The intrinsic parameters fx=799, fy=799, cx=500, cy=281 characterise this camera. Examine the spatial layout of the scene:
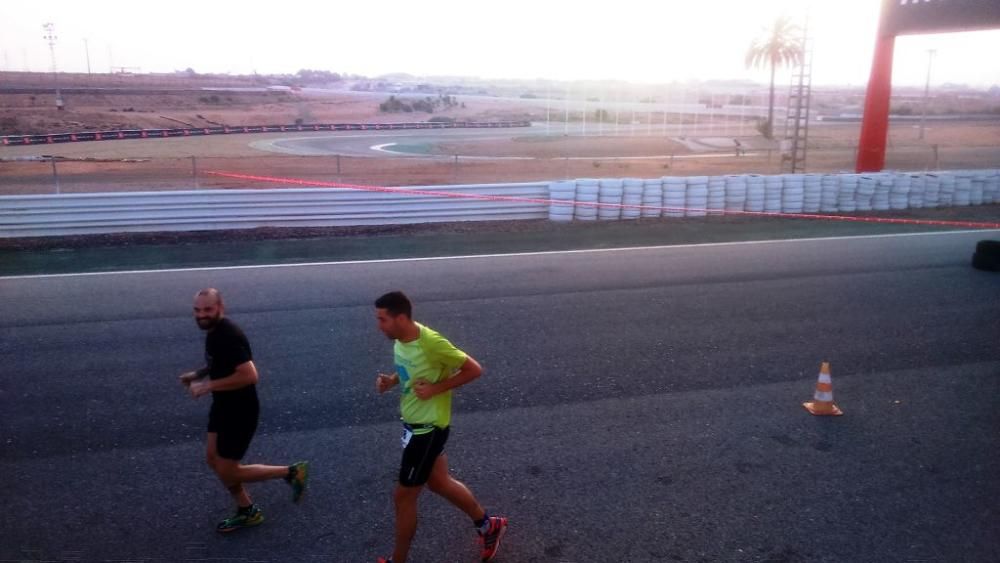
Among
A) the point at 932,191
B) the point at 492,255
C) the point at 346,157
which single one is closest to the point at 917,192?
the point at 932,191

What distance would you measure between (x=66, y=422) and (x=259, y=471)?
8.60ft

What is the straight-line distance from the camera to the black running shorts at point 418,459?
4254 mm

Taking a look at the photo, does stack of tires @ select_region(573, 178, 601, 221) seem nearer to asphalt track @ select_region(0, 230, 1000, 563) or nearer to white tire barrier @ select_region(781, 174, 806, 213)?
white tire barrier @ select_region(781, 174, 806, 213)

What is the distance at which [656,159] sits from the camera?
35969 mm

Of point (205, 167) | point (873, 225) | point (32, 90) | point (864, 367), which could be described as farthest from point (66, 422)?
point (32, 90)

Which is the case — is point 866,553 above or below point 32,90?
below

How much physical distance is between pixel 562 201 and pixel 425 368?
13.6m

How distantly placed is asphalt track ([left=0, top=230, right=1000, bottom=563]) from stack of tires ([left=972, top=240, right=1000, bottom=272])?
127 cm

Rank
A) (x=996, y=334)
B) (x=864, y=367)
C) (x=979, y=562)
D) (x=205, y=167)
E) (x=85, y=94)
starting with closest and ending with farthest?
1. (x=979, y=562)
2. (x=864, y=367)
3. (x=996, y=334)
4. (x=205, y=167)
5. (x=85, y=94)

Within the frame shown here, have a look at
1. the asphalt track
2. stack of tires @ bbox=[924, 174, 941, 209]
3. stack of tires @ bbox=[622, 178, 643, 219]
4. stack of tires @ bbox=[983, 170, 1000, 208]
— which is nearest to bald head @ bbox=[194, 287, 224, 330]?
the asphalt track

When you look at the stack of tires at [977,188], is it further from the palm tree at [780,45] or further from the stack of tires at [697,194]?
the palm tree at [780,45]

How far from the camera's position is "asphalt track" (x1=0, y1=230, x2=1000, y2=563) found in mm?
4918

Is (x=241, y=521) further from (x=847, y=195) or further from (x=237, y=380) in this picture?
(x=847, y=195)

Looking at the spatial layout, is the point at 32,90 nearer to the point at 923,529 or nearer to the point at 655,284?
the point at 655,284
